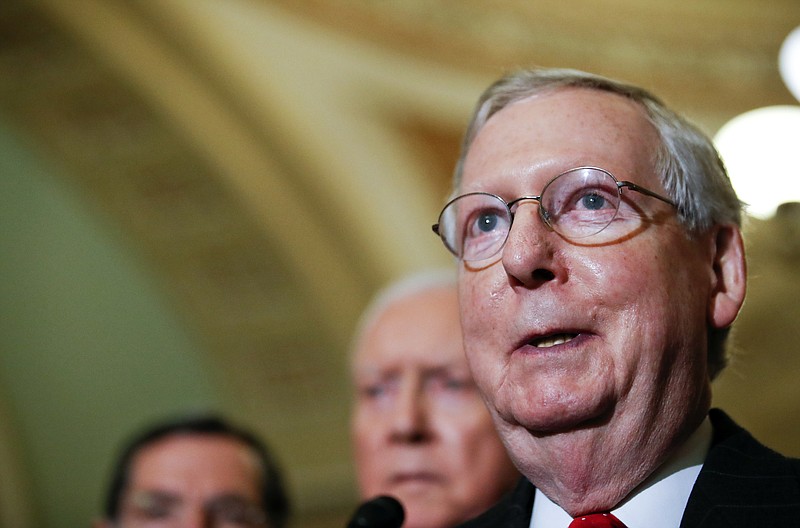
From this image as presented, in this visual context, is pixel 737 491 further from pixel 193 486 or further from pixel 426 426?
pixel 193 486

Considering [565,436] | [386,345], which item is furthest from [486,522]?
[386,345]

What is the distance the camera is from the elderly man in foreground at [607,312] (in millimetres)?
1259

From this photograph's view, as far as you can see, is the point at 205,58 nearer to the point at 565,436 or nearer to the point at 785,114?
the point at 785,114

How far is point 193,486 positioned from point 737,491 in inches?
67.1

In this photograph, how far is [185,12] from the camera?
5.85m

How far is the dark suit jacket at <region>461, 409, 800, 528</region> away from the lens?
124 centimetres

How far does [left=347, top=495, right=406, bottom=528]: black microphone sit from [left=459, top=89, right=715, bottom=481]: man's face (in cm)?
20

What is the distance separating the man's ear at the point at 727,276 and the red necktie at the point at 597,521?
0.33m

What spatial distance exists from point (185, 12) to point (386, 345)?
399 centimetres

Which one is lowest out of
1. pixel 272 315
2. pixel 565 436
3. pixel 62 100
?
pixel 565 436

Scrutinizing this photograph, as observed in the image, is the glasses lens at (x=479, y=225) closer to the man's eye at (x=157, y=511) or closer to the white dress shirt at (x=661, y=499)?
the white dress shirt at (x=661, y=499)

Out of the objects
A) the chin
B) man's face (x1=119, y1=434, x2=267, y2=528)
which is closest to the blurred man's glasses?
man's face (x1=119, y1=434, x2=267, y2=528)

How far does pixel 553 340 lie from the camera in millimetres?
1298

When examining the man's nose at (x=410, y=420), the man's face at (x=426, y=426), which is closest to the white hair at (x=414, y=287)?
the man's face at (x=426, y=426)
